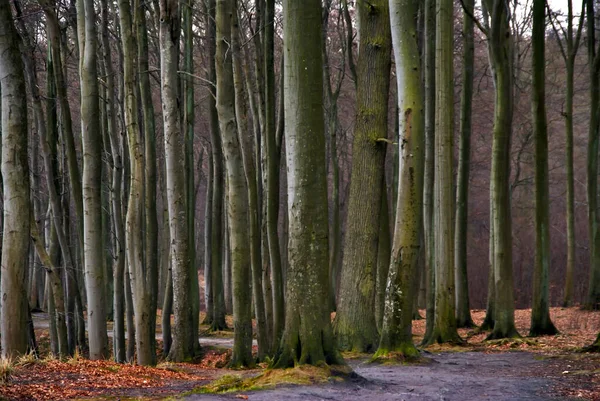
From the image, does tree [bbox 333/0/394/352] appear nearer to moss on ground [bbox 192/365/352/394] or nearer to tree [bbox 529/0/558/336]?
moss on ground [bbox 192/365/352/394]

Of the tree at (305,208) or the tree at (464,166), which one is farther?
the tree at (464,166)

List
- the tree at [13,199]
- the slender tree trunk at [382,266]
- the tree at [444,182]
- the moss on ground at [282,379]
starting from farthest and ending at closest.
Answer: the slender tree trunk at [382,266], the tree at [444,182], the tree at [13,199], the moss on ground at [282,379]

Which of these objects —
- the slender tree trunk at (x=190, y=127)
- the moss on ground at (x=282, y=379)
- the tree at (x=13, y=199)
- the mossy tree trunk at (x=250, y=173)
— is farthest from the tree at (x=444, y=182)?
the tree at (x=13, y=199)

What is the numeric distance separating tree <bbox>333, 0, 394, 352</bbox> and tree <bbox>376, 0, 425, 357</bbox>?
169 centimetres

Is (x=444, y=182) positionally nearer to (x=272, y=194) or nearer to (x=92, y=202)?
(x=272, y=194)

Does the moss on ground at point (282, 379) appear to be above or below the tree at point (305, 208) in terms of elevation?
below

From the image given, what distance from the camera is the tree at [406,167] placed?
1005 centimetres

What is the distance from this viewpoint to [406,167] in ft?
33.1

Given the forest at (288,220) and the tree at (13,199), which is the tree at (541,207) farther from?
the tree at (13,199)

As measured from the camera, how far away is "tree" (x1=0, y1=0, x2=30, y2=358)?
9.99 m

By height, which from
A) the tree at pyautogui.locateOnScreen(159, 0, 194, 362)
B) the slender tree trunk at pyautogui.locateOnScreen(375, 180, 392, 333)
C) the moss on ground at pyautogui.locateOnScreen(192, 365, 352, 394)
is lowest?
the moss on ground at pyautogui.locateOnScreen(192, 365, 352, 394)

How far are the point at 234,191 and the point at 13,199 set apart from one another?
3.72 meters

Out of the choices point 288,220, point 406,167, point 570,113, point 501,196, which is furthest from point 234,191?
point 570,113

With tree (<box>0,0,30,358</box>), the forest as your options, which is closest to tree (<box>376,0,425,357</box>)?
the forest
